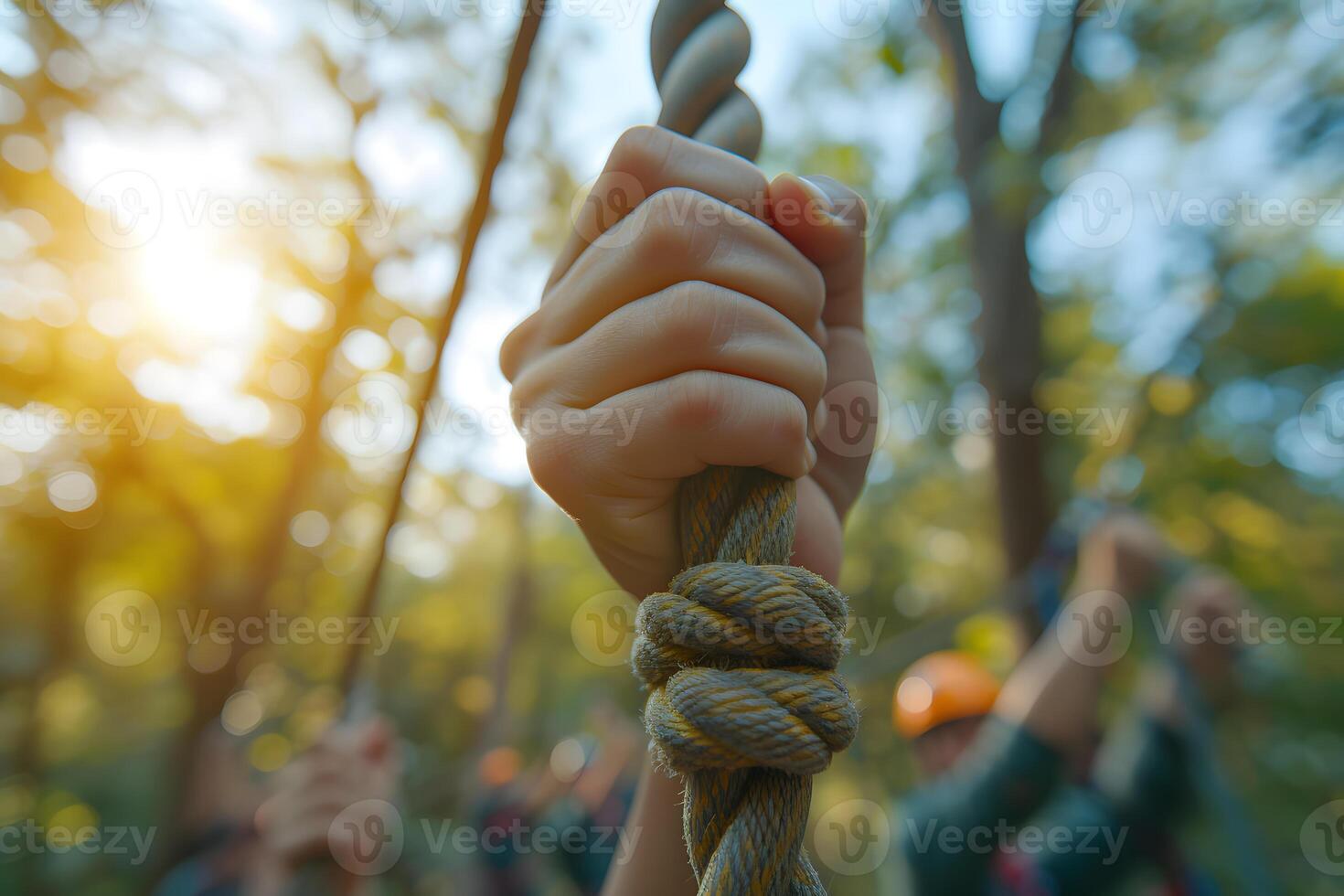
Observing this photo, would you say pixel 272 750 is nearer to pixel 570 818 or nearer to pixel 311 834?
pixel 570 818

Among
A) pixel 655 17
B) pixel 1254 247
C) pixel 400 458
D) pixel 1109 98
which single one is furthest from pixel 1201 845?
pixel 655 17

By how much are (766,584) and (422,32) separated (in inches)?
310

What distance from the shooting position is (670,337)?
35.3 inches

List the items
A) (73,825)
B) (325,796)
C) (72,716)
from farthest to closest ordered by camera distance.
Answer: (72,716) < (73,825) < (325,796)

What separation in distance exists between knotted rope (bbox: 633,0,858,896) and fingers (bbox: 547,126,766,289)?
0.41m

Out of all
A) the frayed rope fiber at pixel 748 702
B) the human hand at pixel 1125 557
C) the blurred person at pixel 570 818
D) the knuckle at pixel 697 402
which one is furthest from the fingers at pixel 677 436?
the blurred person at pixel 570 818

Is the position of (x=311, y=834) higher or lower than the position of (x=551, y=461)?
lower

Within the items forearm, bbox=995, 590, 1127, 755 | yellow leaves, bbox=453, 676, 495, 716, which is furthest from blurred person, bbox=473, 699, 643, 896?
yellow leaves, bbox=453, 676, 495, 716

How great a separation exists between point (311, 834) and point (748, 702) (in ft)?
8.35

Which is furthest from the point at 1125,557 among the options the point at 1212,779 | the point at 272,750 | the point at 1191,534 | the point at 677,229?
the point at 272,750

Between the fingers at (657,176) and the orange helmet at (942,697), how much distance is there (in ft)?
13.0

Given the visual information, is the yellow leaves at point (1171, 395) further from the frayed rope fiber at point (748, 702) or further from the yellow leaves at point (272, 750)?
Answer: the yellow leaves at point (272, 750)

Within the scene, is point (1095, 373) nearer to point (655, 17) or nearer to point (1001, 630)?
point (1001, 630)

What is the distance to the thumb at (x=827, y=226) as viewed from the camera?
1.03 m
